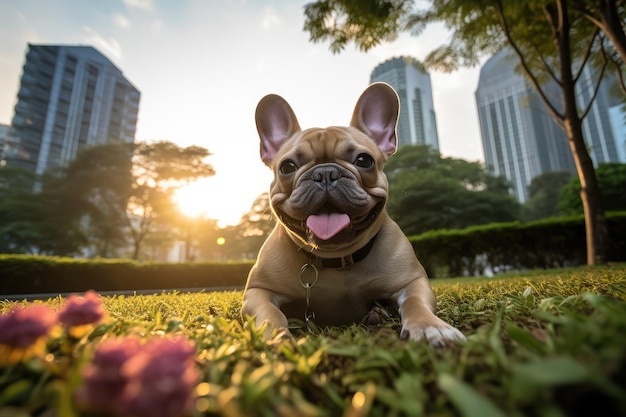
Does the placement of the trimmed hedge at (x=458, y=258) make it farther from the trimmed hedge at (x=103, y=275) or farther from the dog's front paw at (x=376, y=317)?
the dog's front paw at (x=376, y=317)

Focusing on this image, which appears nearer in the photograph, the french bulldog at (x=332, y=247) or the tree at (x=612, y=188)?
the french bulldog at (x=332, y=247)

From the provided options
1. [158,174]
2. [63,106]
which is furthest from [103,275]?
[63,106]

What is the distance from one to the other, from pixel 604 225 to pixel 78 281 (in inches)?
517

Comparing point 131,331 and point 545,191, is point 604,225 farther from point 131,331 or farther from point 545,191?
point 545,191

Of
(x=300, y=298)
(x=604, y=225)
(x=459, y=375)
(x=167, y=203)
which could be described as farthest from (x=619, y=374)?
(x=167, y=203)

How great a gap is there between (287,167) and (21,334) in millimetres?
1741

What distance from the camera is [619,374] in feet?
1.91

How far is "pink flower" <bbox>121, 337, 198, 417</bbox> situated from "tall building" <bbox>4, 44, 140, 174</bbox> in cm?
4822

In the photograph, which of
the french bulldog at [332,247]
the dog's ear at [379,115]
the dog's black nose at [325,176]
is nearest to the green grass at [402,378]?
the french bulldog at [332,247]

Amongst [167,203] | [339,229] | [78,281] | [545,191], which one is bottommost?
[78,281]

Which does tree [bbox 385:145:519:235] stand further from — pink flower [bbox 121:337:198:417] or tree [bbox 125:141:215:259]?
pink flower [bbox 121:337:198:417]

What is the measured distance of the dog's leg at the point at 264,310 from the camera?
1.61 metres

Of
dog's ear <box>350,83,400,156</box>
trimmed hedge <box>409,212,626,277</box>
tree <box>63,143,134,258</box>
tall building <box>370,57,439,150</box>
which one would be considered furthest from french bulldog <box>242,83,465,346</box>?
tall building <box>370,57,439,150</box>

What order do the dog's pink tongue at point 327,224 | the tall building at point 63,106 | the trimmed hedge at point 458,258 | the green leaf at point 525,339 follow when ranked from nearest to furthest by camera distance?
the green leaf at point 525,339
the dog's pink tongue at point 327,224
the trimmed hedge at point 458,258
the tall building at point 63,106
